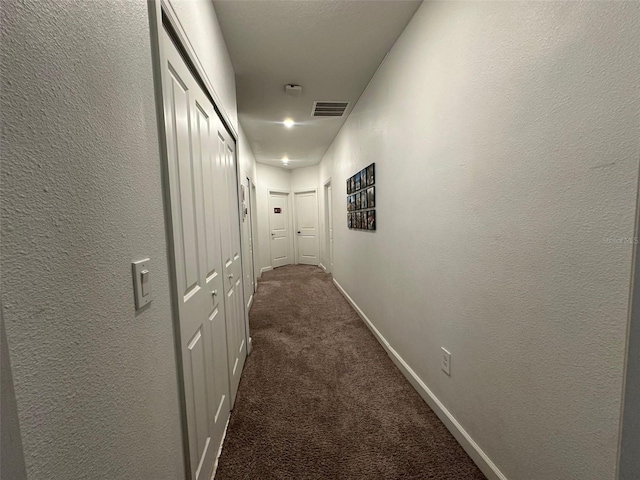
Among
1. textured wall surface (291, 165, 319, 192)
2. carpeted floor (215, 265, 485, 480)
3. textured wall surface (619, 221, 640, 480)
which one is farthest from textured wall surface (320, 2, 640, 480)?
textured wall surface (291, 165, 319, 192)

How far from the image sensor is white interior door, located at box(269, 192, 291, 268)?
5953 millimetres

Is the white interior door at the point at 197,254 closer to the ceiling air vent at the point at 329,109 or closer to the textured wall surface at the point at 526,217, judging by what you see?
the textured wall surface at the point at 526,217

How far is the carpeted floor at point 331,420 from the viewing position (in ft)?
4.03

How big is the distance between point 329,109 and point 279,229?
357cm

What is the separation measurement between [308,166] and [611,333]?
19.0 feet

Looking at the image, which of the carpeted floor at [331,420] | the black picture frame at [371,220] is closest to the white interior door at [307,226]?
the black picture frame at [371,220]

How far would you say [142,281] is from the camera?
66cm

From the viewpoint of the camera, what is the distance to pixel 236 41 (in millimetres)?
1842

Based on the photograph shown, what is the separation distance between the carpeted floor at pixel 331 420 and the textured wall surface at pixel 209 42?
1906mm

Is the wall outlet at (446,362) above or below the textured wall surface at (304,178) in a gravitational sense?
below

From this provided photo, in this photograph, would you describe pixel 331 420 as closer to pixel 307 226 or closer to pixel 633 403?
pixel 633 403

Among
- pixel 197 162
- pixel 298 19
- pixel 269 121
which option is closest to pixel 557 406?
pixel 197 162

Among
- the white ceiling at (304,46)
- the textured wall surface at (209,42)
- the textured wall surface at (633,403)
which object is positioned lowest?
the textured wall surface at (633,403)

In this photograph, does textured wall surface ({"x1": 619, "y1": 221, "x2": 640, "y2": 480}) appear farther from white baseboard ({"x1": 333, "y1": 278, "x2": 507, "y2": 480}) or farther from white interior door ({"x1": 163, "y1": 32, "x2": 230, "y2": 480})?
white interior door ({"x1": 163, "y1": 32, "x2": 230, "y2": 480})
